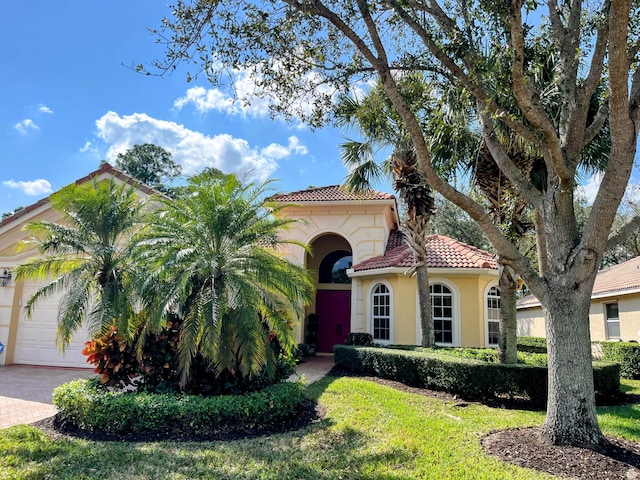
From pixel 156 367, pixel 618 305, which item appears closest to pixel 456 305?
pixel 618 305

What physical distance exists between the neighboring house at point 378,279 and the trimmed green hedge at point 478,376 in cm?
383

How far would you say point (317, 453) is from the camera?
555cm

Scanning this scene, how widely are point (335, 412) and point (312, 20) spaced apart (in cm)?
754

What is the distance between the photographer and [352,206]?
16672 mm

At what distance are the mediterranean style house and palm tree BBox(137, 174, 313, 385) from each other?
111 inches

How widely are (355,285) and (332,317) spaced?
9.04ft

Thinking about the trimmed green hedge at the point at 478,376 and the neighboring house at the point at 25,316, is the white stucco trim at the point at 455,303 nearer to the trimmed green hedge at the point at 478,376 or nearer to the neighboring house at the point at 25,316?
the trimmed green hedge at the point at 478,376

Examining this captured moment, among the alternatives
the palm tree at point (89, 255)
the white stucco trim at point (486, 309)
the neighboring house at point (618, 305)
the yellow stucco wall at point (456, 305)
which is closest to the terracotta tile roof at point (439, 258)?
the yellow stucco wall at point (456, 305)

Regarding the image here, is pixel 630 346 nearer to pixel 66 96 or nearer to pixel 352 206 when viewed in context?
pixel 352 206

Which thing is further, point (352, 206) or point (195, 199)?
point (352, 206)

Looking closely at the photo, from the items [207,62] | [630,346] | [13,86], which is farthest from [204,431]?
[630,346]

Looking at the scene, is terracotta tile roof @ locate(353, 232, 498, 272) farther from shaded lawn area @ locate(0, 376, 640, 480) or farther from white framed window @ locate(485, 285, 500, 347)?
shaded lawn area @ locate(0, 376, 640, 480)

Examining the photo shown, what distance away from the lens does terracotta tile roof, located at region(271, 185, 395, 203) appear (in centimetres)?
1647

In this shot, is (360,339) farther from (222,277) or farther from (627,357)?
(627,357)
